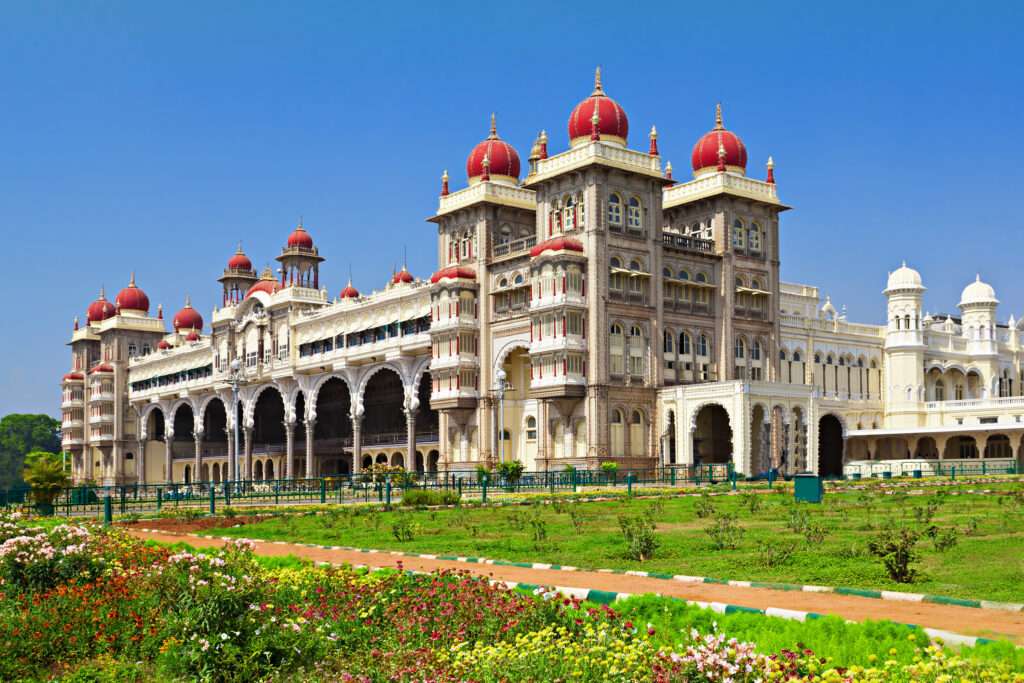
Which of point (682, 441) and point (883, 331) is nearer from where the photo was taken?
point (682, 441)

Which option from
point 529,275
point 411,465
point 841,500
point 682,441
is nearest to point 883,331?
point 682,441

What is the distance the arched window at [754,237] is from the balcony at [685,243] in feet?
8.86

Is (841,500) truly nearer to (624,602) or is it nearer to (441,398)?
(624,602)

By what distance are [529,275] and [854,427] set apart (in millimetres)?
25962

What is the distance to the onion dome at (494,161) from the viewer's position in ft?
199

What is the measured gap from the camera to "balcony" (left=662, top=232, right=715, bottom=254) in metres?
55.8

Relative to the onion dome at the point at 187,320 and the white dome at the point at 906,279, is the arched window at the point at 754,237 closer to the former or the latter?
the white dome at the point at 906,279

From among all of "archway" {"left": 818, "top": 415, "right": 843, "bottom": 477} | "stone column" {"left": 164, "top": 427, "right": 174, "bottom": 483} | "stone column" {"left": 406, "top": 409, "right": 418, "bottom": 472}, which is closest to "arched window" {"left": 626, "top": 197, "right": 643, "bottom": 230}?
"stone column" {"left": 406, "top": 409, "right": 418, "bottom": 472}

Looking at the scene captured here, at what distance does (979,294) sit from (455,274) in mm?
39278

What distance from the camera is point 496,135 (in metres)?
61.9

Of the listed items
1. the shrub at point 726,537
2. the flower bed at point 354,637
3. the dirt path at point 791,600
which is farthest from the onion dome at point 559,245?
the flower bed at point 354,637

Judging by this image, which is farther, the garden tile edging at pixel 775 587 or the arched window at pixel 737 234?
the arched window at pixel 737 234

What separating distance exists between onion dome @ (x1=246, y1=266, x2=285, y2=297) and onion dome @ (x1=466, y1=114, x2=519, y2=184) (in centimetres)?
2462

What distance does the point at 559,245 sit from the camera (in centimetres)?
5116
